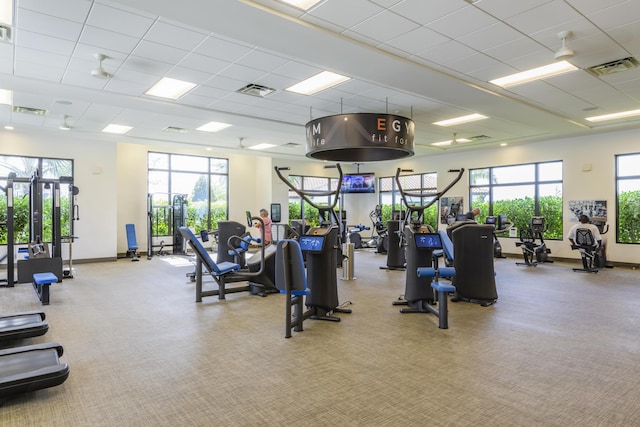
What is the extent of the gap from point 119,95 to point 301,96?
3.13m

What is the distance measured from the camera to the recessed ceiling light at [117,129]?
9.23m

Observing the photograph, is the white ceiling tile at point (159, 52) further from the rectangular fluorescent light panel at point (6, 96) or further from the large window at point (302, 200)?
the large window at point (302, 200)

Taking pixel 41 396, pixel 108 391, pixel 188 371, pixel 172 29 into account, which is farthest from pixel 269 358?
pixel 172 29

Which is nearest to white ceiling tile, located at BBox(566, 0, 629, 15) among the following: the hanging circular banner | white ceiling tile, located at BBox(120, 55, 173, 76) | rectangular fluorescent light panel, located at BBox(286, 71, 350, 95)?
the hanging circular banner

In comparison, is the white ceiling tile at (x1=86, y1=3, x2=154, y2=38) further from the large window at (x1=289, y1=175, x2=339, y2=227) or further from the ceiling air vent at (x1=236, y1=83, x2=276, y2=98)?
the large window at (x1=289, y1=175, x2=339, y2=227)

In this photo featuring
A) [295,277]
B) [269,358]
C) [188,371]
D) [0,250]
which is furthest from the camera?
[0,250]

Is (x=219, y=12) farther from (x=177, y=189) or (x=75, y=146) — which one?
(x=177, y=189)

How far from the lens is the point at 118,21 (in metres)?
4.21

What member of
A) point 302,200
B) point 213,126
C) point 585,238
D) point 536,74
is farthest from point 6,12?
point 302,200

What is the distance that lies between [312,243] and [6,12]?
13.2 feet

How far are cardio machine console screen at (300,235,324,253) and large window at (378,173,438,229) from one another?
8828 mm

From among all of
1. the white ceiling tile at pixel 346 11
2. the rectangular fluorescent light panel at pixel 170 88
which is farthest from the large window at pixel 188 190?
the white ceiling tile at pixel 346 11

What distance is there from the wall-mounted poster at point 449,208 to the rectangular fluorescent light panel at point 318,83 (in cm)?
760

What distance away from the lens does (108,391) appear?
2982mm
